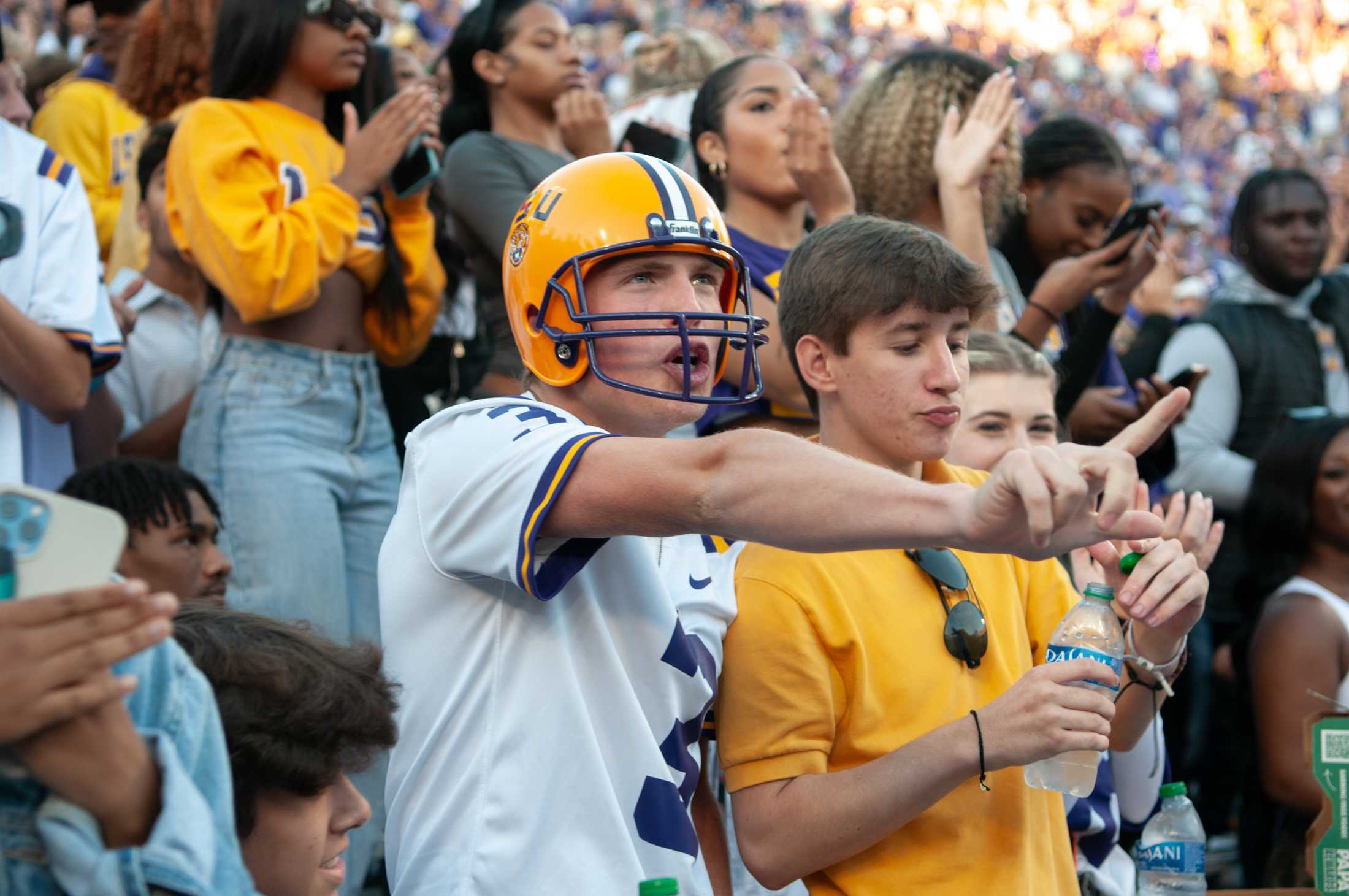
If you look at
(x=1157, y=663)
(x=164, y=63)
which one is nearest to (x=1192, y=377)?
(x=1157, y=663)

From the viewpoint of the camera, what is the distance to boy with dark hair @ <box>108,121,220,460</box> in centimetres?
457

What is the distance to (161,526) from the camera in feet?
12.7

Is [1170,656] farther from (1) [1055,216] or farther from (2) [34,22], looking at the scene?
(2) [34,22]

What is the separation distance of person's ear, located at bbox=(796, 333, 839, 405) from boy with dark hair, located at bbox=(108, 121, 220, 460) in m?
2.12

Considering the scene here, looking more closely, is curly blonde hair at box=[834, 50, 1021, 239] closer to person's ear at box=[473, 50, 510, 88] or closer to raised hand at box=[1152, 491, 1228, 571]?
person's ear at box=[473, 50, 510, 88]

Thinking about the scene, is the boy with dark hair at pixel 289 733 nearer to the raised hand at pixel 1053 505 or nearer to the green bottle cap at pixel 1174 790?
the raised hand at pixel 1053 505

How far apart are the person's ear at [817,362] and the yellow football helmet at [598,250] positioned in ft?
1.23

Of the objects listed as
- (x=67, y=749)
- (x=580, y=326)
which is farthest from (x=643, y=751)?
(x=67, y=749)

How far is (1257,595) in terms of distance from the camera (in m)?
5.24

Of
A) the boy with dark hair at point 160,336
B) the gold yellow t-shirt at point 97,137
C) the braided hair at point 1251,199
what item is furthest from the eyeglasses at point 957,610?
the braided hair at point 1251,199

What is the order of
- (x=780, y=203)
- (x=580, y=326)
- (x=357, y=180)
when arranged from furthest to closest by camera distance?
(x=780, y=203) < (x=357, y=180) < (x=580, y=326)

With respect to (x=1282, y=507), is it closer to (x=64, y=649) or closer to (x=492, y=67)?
(x=492, y=67)

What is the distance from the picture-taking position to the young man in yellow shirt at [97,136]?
5438 mm

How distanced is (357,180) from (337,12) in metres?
0.56
